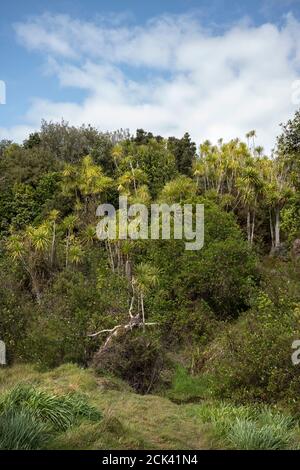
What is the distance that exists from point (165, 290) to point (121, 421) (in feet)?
46.8

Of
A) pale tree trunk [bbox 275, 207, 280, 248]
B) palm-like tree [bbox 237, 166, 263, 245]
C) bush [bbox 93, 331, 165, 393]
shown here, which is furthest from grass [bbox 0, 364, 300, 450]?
pale tree trunk [bbox 275, 207, 280, 248]

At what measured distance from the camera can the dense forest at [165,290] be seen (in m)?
12.3

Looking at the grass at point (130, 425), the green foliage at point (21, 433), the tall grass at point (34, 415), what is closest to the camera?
the green foliage at point (21, 433)

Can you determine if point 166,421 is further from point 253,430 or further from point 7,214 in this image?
point 7,214

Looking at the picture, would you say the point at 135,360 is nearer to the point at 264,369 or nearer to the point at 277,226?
the point at 264,369

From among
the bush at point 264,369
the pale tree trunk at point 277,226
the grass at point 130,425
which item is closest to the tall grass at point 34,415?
the grass at point 130,425

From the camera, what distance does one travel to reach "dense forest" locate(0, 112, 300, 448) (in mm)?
12336

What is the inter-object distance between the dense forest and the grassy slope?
0.80 feet

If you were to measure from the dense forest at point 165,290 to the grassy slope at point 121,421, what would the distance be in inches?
9.5

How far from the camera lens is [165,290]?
2252cm

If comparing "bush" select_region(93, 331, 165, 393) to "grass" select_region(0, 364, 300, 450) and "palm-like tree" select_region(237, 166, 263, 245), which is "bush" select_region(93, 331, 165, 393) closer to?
"grass" select_region(0, 364, 300, 450)

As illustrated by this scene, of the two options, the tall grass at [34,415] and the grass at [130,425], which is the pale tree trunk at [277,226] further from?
the tall grass at [34,415]

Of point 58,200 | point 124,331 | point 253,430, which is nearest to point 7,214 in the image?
point 58,200

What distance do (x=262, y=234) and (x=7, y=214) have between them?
57.5 feet
